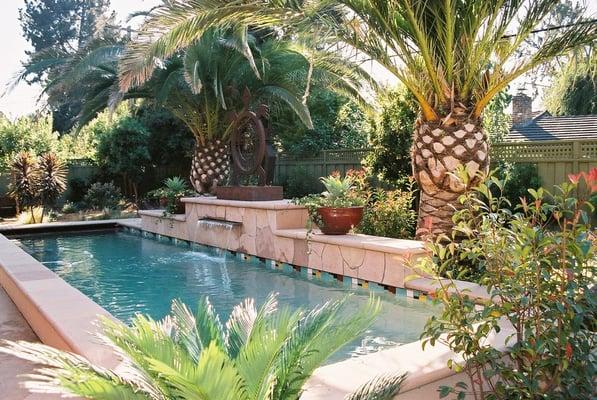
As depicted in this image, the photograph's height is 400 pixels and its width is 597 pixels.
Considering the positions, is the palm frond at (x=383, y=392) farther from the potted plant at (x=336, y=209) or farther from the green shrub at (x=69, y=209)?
the green shrub at (x=69, y=209)

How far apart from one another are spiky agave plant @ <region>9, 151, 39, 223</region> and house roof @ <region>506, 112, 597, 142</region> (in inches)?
574

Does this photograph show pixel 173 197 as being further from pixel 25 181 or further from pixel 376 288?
pixel 376 288

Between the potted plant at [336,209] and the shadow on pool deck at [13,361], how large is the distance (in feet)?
14.1

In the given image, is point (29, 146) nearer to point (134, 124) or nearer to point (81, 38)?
point (134, 124)

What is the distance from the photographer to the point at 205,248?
11.4 metres

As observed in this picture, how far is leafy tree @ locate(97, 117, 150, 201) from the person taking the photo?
19.2 m

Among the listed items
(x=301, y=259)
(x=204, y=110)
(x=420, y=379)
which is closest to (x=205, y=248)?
(x=301, y=259)

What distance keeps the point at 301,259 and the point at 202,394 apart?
701cm

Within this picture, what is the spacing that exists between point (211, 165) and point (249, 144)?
12.1 feet

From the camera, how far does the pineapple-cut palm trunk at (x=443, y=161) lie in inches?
268

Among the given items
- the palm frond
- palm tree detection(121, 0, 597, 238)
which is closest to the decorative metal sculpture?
palm tree detection(121, 0, 597, 238)

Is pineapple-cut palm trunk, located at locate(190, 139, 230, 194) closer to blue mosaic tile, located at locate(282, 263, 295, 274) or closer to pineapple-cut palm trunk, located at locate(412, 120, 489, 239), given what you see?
blue mosaic tile, located at locate(282, 263, 295, 274)

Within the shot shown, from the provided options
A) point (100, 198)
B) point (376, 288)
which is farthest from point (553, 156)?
point (100, 198)

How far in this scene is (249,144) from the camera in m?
11.4
